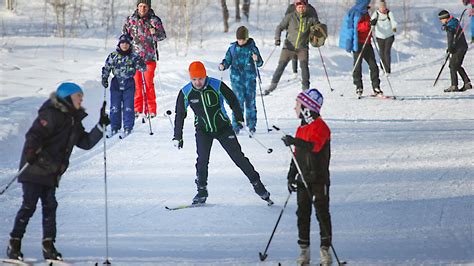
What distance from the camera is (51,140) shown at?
6.62m

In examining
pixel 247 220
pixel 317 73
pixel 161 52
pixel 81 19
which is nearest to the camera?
pixel 247 220

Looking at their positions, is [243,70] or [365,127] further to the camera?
[365,127]

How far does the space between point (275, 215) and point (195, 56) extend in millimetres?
15077

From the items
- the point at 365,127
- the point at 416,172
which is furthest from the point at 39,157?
the point at 365,127

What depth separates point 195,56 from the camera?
23172 mm

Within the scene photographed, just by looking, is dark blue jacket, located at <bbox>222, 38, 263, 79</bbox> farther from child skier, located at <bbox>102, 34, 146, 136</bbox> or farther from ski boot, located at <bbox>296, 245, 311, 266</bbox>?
ski boot, located at <bbox>296, 245, 311, 266</bbox>

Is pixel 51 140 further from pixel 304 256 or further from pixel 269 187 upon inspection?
pixel 269 187

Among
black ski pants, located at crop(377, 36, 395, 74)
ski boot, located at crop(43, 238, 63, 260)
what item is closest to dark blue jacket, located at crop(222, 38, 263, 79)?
ski boot, located at crop(43, 238, 63, 260)

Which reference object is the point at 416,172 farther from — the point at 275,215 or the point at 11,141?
the point at 11,141

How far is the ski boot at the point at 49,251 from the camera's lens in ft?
22.0

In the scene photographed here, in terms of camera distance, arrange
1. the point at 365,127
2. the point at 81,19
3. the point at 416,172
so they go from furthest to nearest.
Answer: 1. the point at 81,19
2. the point at 365,127
3. the point at 416,172

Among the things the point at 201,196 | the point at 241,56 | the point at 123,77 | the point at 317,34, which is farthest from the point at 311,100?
the point at 317,34

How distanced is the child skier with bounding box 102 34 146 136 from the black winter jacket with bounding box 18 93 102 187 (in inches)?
214

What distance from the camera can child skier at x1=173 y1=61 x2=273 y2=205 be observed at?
8898 millimetres
